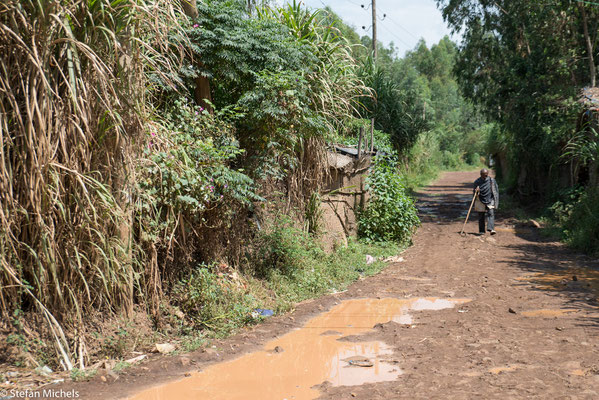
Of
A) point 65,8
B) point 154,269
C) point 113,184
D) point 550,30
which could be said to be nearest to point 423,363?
point 154,269

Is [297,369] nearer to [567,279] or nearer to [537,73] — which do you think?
[567,279]

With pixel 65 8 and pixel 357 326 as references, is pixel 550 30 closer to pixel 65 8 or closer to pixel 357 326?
pixel 357 326

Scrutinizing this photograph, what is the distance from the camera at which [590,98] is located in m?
13.3

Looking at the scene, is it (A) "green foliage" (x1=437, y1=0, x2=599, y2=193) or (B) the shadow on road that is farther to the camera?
(A) "green foliage" (x1=437, y1=0, x2=599, y2=193)

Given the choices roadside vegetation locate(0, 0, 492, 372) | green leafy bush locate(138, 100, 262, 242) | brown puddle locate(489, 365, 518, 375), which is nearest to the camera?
roadside vegetation locate(0, 0, 492, 372)

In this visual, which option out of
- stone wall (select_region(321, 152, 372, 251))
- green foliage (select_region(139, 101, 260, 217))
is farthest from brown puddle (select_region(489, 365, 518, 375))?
stone wall (select_region(321, 152, 372, 251))

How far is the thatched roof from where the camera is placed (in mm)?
12914

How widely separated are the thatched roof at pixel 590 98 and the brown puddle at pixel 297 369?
29.9 feet

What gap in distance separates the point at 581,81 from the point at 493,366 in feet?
43.4

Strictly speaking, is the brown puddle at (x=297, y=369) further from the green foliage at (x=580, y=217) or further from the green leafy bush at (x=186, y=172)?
the green foliage at (x=580, y=217)

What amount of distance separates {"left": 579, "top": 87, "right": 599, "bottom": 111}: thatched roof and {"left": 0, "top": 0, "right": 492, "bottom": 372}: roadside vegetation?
22.5 feet

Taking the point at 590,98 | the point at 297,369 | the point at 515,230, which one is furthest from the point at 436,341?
the point at 590,98

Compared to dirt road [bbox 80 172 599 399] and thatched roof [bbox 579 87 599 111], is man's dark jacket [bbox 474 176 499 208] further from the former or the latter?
dirt road [bbox 80 172 599 399]

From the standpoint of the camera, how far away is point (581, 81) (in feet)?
50.7
